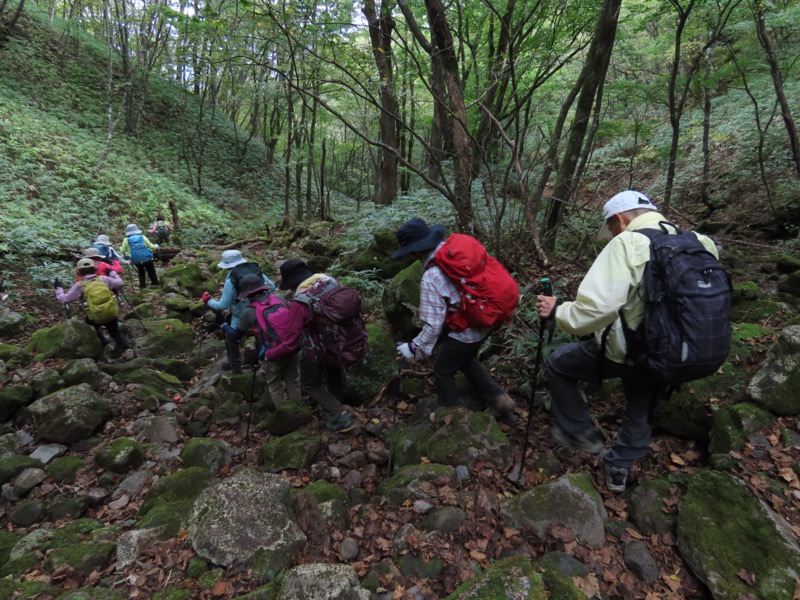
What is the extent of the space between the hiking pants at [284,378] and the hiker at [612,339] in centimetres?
335

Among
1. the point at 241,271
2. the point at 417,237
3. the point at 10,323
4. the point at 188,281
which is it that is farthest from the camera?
the point at 188,281

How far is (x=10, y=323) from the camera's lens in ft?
26.2

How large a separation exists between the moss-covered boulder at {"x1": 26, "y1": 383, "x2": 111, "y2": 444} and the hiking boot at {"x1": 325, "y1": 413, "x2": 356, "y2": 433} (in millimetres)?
3060

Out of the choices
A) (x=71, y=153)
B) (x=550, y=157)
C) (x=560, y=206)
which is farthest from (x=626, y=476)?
(x=71, y=153)

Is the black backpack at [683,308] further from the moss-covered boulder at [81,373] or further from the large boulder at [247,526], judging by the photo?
the moss-covered boulder at [81,373]

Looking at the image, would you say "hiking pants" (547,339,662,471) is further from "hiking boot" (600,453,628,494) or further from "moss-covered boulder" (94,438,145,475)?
"moss-covered boulder" (94,438,145,475)

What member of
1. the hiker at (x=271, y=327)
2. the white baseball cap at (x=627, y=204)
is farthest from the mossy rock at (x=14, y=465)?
the white baseball cap at (x=627, y=204)

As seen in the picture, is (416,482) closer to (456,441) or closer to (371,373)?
(456,441)

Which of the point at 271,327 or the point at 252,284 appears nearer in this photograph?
the point at 271,327

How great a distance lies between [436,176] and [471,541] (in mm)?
11200

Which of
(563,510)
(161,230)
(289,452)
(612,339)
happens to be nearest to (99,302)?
(289,452)

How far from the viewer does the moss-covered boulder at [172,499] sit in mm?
3484

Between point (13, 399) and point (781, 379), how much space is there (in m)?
8.67

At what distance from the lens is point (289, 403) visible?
→ 17.2ft
